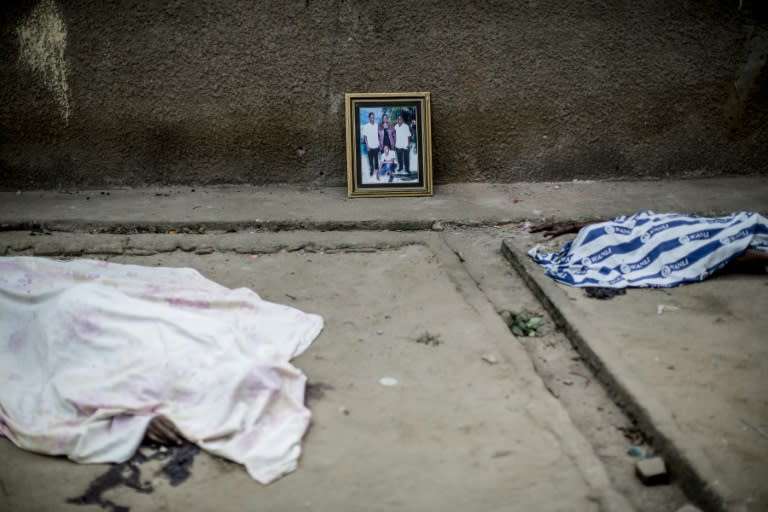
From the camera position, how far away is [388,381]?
281cm

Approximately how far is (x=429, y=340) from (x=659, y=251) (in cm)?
136

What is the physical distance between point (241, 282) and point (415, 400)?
1437 millimetres

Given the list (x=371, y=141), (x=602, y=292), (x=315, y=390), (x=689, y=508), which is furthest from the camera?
(x=371, y=141)

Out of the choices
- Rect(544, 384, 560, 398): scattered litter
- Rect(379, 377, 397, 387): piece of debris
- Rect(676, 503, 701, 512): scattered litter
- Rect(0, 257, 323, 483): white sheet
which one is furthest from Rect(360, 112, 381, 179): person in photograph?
Rect(676, 503, 701, 512): scattered litter

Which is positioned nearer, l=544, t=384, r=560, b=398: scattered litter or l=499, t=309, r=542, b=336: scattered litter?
l=544, t=384, r=560, b=398: scattered litter

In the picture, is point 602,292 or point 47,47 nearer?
point 602,292

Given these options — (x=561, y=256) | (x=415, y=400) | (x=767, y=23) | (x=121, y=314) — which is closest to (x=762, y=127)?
(x=767, y=23)

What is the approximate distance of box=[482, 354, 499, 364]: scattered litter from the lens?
2.92m

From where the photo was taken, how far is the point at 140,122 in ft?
16.7

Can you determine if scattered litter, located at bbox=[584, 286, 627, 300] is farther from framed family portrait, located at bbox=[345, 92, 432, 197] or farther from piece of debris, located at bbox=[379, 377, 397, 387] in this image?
framed family portrait, located at bbox=[345, 92, 432, 197]

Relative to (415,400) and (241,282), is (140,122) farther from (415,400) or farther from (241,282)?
(415,400)

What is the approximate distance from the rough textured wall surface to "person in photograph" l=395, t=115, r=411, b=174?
0.77 ft

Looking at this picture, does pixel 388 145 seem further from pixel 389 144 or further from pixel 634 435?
pixel 634 435

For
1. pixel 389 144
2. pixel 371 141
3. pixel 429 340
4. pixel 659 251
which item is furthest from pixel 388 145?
pixel 429 340
